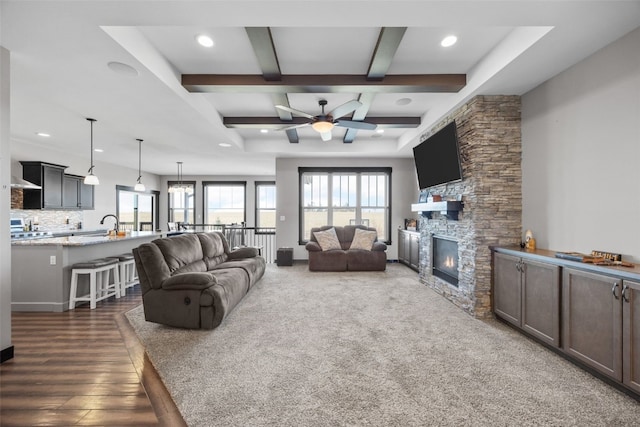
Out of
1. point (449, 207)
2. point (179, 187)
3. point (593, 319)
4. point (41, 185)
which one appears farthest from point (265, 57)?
point (179, 187)

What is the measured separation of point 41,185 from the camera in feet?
19.7

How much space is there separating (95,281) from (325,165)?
5376 millimetres

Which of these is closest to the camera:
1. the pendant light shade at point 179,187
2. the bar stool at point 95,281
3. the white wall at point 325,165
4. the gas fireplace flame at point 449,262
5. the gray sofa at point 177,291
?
the gray sofa at point 177,291

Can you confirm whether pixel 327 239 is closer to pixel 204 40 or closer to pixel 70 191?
pixel 204 40

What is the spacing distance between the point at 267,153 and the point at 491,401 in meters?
6.15

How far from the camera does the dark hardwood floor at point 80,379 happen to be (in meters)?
1.86

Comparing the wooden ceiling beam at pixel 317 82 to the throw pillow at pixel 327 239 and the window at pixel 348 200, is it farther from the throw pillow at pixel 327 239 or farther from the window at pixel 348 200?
the window at pixel 348 200

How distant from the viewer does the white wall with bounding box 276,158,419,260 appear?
7555 millimetres

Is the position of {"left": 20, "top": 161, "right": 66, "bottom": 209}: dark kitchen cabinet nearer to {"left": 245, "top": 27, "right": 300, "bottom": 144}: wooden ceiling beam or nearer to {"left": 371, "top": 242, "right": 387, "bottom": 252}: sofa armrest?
{"left": 245, "top": 27, "right": 300, "bottom": 144}: wooden ceiling beam

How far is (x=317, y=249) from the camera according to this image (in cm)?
655

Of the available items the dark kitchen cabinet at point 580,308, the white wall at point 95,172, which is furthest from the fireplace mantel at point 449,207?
the white wall at point 95,172

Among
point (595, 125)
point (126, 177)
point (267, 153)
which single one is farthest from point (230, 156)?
point (595, 125)

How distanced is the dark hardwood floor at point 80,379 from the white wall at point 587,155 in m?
3.78

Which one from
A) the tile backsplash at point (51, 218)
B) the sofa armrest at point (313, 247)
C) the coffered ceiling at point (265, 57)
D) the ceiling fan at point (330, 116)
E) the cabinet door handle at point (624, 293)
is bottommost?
the sofa armrest at point (313, 247)
